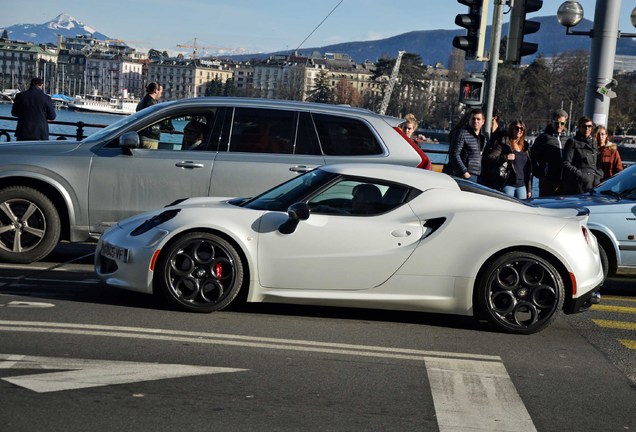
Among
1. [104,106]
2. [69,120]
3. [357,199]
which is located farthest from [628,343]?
[104,106]

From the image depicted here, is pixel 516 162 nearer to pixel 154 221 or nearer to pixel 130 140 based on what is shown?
pixel 130 140

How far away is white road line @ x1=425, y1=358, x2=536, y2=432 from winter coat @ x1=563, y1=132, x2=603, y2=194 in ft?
23.8

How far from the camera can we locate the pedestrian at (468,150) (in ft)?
45.6

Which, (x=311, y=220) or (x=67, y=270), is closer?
(x=311, y=220)

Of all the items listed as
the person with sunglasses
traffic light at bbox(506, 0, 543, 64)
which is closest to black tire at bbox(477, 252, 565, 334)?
the person with sunglasses

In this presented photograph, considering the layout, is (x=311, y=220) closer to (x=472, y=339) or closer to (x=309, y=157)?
(x=472, y=339)

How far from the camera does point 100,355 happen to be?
266 inches

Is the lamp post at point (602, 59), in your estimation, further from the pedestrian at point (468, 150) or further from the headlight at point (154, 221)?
the headlight at point (154, 221)

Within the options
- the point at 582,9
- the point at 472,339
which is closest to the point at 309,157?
the point at 472,339

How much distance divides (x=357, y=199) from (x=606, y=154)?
800cm

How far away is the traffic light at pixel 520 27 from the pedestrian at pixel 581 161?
7.41ft

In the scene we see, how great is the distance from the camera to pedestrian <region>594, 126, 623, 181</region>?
609 inches

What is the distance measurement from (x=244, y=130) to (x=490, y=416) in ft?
17.9

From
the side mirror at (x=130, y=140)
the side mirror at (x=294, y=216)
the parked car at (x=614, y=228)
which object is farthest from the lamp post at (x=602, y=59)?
the side mirror at (x=294, y=216)
